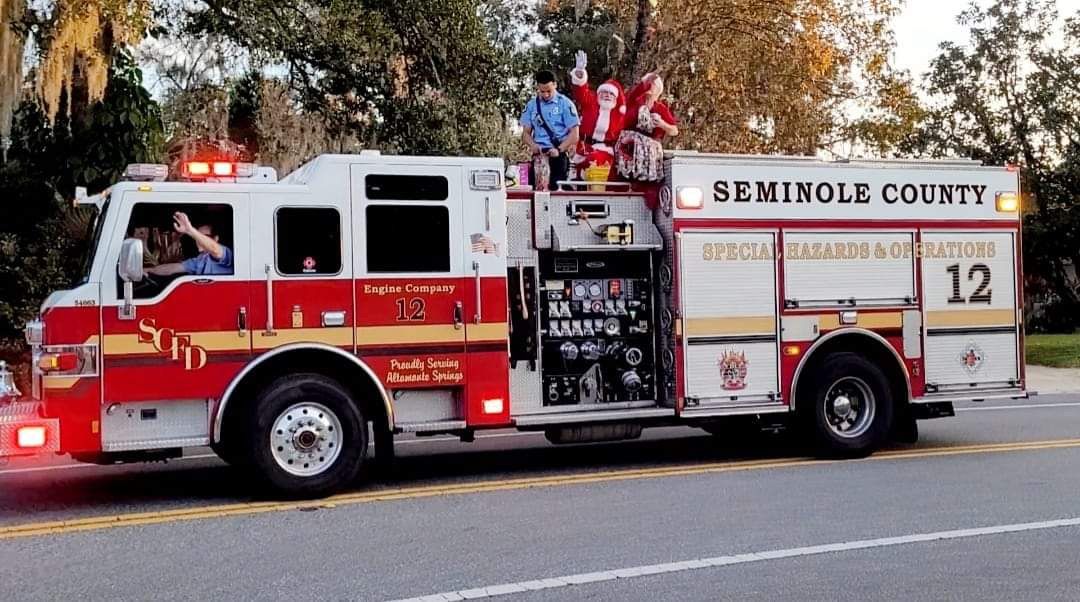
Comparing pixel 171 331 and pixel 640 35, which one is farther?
pixel 640 35

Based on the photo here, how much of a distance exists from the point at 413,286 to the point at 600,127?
9.27 feet

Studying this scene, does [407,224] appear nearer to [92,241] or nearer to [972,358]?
[92,241]

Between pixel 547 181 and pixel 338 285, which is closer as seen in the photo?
pixel 338 285

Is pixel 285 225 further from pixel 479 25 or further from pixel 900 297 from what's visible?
pixel 479 25

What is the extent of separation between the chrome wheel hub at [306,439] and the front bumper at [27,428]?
145cm

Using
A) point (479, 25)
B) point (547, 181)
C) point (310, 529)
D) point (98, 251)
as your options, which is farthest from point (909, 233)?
point (479, 25)

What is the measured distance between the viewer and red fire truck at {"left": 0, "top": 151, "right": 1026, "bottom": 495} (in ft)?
27.1

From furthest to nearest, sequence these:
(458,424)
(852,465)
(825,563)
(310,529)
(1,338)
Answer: (1,338), (852,465), (458,424), (310,529), (825,563)

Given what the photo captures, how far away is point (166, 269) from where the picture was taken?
834 cm

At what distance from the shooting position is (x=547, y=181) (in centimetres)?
1023

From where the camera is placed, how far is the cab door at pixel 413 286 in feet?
28.8

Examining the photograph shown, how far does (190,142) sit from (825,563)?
49.0 ft

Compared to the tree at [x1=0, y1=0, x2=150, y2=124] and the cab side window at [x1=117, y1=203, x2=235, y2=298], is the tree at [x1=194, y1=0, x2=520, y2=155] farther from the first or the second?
the cab side window at [x1=117, y1=203, x2=235, y2=298]

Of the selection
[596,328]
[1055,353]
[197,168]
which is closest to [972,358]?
[596,328]
